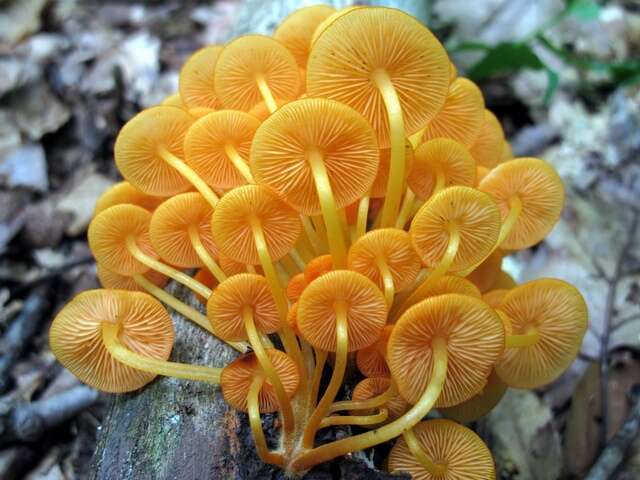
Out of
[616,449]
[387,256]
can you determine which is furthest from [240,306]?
[616,449]

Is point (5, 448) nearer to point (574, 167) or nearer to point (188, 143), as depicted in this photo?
point (188, 143)

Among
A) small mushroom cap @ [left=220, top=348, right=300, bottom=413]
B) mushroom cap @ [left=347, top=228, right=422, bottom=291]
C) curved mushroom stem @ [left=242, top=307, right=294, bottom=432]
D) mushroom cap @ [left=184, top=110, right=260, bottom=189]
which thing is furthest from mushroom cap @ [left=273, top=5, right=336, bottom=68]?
small mushroom cap @ [left=220, top=348, right=300, bottom=413]

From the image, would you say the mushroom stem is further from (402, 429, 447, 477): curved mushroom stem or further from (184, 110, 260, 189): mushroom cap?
(402, 429, 447, 477): curved mushroom stem

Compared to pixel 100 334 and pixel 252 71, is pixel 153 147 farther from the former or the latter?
pixel 100 334

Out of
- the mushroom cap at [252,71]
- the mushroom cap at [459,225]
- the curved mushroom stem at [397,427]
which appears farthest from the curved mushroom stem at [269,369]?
the mushroom cap at [252,71]

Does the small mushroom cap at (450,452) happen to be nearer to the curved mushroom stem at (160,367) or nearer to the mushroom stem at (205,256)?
the curved mushroom stem at (160,367)

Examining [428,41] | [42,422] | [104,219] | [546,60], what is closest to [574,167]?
[546,60]

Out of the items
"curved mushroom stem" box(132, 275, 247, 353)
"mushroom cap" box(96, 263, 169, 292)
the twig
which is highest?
"curved mushroom stem" box(132, 275, 247, 353)
